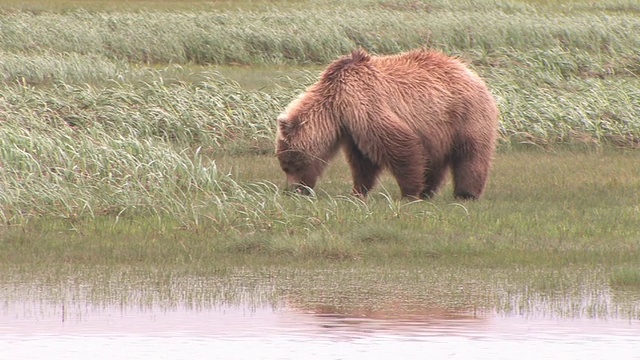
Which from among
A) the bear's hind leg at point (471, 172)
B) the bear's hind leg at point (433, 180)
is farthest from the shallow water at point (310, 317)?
the bear's hind leg at point (433, 180)

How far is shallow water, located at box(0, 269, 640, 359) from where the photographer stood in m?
6.12

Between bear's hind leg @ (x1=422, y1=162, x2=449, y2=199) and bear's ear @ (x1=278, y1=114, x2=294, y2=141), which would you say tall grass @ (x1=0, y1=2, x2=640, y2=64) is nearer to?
bear's hind leg @ (x1=422, y1=162, x2=449, y2=199)

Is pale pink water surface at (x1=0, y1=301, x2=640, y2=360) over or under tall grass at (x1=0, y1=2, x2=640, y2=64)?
under

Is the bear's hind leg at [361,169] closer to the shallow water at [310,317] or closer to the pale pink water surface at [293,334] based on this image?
the shallow water at [310,317]

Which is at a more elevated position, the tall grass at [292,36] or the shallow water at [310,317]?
the tall grass at [292,36]

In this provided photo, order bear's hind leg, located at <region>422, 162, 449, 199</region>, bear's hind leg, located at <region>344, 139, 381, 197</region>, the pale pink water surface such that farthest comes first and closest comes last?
bear's hind leg, located at <region>422, 162, 449, 199</region>
bear's hind leg, located at <region>344, 139, 381, 197</region>
the pale pink water surface

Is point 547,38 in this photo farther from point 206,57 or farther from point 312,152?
point 312,152

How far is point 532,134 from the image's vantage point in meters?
15.3

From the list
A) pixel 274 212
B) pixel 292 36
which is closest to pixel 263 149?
pixel 274 212

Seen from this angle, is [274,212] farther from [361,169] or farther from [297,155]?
[361,169]

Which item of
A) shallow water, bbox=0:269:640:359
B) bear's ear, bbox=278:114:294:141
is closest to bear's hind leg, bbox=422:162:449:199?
bear's ear, bbox=278:114:294:141

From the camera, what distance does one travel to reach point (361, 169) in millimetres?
11227

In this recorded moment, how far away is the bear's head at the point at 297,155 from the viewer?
10.8 m

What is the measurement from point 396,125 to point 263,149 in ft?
12.8
